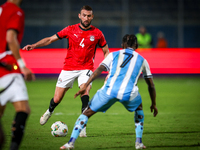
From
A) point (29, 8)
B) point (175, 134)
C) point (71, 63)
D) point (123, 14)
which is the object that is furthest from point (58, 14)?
point (175, 134)

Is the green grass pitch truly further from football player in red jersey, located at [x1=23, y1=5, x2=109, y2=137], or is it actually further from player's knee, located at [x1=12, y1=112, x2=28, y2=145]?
player's knee, located at [x1=12, y1=112, x2=28, y2=145]

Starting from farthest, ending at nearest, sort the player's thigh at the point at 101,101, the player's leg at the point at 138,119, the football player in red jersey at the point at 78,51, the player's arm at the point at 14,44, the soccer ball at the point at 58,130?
1. the football player in red jersey at the point at 78,51
2. the soccer ball at the point at 58,130
3. the player's leg at the point at 138,119
4. the player's thigh at the point at 101,101
5. the player's arm at the point at 14,44

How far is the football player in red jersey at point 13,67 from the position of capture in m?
3.84

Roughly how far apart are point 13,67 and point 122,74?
1.51 m

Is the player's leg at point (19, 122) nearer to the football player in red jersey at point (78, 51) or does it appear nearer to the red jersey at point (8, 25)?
the red jersey at point (8, 25)

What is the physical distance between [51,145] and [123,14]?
45.7 feet

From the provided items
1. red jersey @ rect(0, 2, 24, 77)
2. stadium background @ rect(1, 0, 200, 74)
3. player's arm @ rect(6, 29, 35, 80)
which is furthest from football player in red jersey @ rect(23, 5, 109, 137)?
stadium background @ rect(1, 0, 200, 74)

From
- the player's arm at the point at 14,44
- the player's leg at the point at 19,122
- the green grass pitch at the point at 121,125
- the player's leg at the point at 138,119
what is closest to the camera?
the player's arm at the point at 14,44

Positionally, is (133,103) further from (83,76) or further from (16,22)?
(16,22)

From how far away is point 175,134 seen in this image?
6176mm

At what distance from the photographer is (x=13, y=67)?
3.97m

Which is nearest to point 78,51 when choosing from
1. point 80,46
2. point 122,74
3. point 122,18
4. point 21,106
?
point 80,46

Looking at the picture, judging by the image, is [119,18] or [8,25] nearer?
[8,25]

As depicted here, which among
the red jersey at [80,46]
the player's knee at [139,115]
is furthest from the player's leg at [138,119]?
the red jersey at [80,46]
